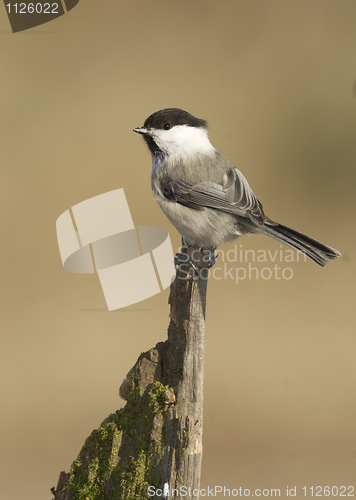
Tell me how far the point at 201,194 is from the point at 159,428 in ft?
3.77

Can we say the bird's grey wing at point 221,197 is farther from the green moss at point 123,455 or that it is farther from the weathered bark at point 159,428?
the green moss at point 123,455

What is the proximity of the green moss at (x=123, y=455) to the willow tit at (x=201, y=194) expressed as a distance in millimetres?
865

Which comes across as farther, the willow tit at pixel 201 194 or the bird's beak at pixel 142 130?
the bird's beak at pixel 142 130

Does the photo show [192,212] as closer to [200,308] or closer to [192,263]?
[192,263]

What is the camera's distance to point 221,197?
2.11m

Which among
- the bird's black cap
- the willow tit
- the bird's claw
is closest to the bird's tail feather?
the willow tit

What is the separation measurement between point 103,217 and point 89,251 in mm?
245

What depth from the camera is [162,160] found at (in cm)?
234

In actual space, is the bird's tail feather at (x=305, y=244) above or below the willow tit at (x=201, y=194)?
below

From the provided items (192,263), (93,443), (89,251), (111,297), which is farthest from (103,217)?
(93,443)

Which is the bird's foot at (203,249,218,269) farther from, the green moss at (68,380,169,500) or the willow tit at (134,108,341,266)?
the green moss at (68,380,169,500)

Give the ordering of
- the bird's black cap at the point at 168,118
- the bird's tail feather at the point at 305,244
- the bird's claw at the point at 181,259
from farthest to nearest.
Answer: the bird's black cap at the point at 168,118 → the bird's tail feather at the point at 305,244 → the bird's claw at the point at 181,259

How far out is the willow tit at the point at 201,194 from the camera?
209cm

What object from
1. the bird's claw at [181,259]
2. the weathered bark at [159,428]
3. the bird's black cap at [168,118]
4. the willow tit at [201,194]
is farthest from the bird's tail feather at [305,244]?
the bird's black cap at [168,118]
